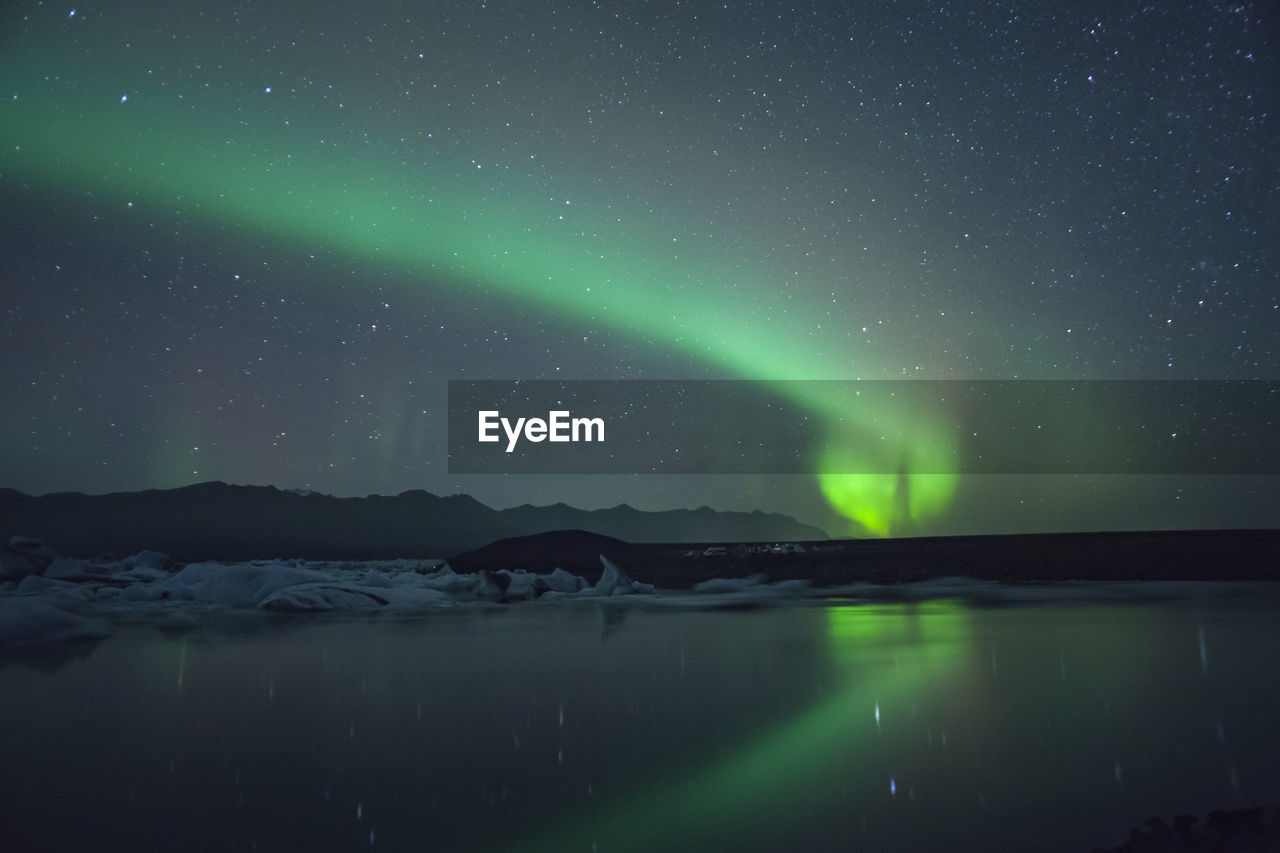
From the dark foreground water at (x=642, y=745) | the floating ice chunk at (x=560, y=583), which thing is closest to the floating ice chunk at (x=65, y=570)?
the floating ice chunk at (x=560, y=583)

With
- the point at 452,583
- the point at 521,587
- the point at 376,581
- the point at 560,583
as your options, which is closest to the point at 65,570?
the point at 376,581

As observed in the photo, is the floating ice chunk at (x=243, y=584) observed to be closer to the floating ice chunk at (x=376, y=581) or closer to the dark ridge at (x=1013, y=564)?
the floating ice chunk at (x=376, y=581)

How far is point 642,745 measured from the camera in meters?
3.92

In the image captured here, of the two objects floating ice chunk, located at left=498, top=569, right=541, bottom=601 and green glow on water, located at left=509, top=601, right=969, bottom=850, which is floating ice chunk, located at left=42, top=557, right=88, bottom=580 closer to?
floating ice chunk, located at left=498, top=569, right=541, bottom=601

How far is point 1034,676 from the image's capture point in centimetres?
561

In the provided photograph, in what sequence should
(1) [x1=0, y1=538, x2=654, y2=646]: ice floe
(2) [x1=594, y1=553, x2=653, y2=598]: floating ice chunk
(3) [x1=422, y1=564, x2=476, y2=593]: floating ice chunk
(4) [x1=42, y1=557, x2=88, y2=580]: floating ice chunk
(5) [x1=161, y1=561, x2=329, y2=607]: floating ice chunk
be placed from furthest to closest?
(2) [x1=594, y1=553, x2=653, y2=598]: floating ice chunk, (4) [x1=42, y1=557, x2=88, y2=580]: floating ice chunk, (3) [x1=422, y1=564, x2=476, y2=593]: floating ice chunk, (5) [x1=161, y1=561, x2=329, y2=607]: floating ice chunk, (1) [x1=0, y1=538, x2=654, y2=646]: ice floe

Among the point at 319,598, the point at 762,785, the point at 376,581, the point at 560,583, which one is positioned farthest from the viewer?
the point at 560,583

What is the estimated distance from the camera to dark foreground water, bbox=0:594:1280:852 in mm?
2781

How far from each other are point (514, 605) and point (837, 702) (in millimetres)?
11360

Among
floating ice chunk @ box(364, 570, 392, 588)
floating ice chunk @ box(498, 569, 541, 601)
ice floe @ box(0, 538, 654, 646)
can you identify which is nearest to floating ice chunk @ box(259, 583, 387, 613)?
ice floe @ box(0, 538, 654, 646)

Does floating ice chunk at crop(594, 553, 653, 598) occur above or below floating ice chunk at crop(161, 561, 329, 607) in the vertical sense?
below

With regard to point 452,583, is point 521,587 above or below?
below

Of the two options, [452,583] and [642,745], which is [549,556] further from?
[642,745]

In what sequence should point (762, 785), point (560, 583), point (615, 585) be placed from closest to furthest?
point (762, 785)
point (615, 585)
point (560, 583)
